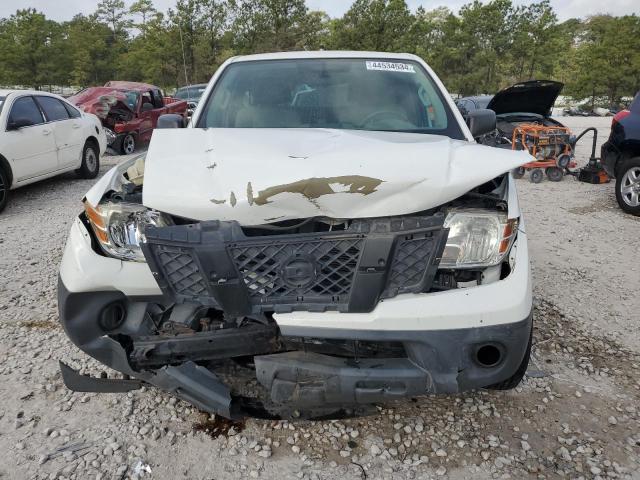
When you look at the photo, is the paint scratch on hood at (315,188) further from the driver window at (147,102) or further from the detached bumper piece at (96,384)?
the driver window at (147,102)

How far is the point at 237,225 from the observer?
5.96 ft

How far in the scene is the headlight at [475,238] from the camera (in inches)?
78.2

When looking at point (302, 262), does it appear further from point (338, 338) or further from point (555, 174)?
point (555, 174)

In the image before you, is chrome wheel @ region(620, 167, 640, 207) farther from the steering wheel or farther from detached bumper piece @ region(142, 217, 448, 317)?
detached bumper piece @ region(142, 217, 448, 317)

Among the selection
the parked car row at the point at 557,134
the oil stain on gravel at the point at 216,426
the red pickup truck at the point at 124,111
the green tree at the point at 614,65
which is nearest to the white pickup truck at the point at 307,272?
the oil stain on gravel at the point at 216,426

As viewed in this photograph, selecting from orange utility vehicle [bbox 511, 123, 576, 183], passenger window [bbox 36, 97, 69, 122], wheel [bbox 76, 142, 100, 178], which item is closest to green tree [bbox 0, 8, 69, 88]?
wheel [bbox 76, 142, 100, 178]

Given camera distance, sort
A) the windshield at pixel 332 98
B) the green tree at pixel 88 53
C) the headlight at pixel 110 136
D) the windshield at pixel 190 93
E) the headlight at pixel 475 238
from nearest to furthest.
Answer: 1. the headlight at pixel 475 238
2. the windshield at pixel 332 98
3. the headlight at pixel 110 136
4. the windshield at pixel 190 93
5. the green tree at pixel 88 53

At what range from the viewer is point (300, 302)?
1856 millimetres

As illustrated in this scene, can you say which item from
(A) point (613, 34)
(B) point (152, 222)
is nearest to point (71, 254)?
(B) point (152, 222)

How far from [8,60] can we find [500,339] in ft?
108

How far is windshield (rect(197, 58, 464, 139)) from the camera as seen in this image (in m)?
3.10

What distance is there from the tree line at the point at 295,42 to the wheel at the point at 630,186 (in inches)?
1028

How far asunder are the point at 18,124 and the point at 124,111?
5199 mm

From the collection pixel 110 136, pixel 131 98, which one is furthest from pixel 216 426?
pixel 131 98
